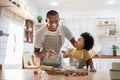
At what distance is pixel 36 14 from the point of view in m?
5.78

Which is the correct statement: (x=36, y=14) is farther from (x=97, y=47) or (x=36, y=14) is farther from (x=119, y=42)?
(x=119, y=42)

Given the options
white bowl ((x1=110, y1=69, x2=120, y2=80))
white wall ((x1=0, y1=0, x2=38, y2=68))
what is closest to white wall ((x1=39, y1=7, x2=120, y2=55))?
white wall ((x1=0, y1=0, x2=38, y2=68))

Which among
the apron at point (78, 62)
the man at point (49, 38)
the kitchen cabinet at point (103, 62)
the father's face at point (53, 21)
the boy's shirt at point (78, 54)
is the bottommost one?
the kitchen cabinet at point (103, 62)

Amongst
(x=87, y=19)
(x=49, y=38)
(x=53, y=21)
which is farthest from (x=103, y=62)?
(x=53, y=21)

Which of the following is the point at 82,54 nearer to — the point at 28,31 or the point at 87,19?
the point at 28,31

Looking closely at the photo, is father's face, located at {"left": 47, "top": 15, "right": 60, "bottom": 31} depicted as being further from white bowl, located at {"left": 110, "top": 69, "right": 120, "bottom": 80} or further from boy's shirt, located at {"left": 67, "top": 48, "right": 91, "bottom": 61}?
white bowl, located at {"left": 110, "top": 69, "right": 120, "bottom": 80}

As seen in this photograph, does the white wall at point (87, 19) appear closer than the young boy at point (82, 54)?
No

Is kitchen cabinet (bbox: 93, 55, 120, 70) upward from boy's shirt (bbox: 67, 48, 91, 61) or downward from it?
downward

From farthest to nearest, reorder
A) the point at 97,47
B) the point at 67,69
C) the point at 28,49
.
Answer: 1. the point at 97,47
2. the point at 28,49
3. the point at 67,69

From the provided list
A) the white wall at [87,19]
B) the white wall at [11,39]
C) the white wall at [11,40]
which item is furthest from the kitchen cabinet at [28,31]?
the white wall at [87,19]

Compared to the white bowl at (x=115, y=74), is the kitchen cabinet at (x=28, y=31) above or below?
above

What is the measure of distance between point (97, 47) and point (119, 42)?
0.63m

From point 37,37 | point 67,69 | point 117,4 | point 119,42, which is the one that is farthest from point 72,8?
point 67,69

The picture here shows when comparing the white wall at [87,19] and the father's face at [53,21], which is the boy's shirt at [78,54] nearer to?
the father's face at [53,21]
